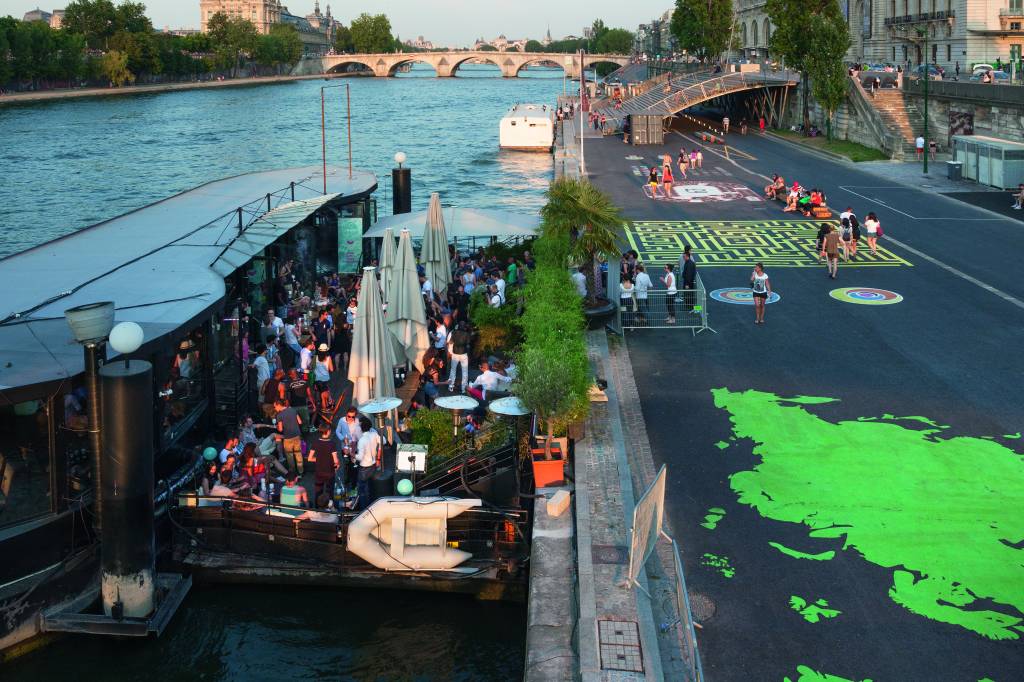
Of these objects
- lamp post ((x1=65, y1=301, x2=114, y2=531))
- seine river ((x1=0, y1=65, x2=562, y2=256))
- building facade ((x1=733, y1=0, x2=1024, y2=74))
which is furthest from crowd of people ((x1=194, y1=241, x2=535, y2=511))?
building facade ((x1=733, y1=0, x2=1024, y2=74))

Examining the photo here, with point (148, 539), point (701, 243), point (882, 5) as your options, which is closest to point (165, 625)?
point (148, 539)

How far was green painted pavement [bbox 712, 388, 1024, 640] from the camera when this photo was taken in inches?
478

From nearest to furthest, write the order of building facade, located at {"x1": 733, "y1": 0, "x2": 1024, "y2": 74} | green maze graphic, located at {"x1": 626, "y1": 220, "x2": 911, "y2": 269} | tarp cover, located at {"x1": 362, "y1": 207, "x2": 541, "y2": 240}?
tarp cover, located at {"x1": 362, "y1": 207, "x2": 541, "y2": 240} < green maze graphic, located at {"x1": 626, "y1": 220, "x2": 911, "y2": 269} < building facade, located at {"x1": 733, "y1": 0, "x2": 1024, "y2": 74}

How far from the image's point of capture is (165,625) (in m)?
13.8

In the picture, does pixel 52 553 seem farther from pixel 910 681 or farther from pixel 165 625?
pixel 910 681

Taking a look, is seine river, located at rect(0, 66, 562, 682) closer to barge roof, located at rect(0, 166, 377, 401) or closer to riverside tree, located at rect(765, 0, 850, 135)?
barge roof, located at rect(0, 166, 377, 401)

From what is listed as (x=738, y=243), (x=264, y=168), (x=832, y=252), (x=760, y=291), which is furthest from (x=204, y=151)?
(x=760, y=291)

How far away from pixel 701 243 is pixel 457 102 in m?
130

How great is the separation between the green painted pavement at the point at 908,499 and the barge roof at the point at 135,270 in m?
9.20

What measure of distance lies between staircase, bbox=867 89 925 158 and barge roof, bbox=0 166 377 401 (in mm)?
38389

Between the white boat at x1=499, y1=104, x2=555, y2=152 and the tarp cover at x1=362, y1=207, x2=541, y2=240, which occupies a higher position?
the white boat at x1=499, y1=104, x2=555, y2=152

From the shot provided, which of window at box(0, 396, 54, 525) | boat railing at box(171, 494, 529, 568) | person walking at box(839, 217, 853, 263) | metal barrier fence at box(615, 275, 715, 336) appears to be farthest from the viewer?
person walking at box(839, 217, 853, 263)

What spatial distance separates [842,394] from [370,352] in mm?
8510

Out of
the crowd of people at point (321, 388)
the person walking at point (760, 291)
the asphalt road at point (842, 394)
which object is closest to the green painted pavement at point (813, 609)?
the asphalt road at point (842, 394)
